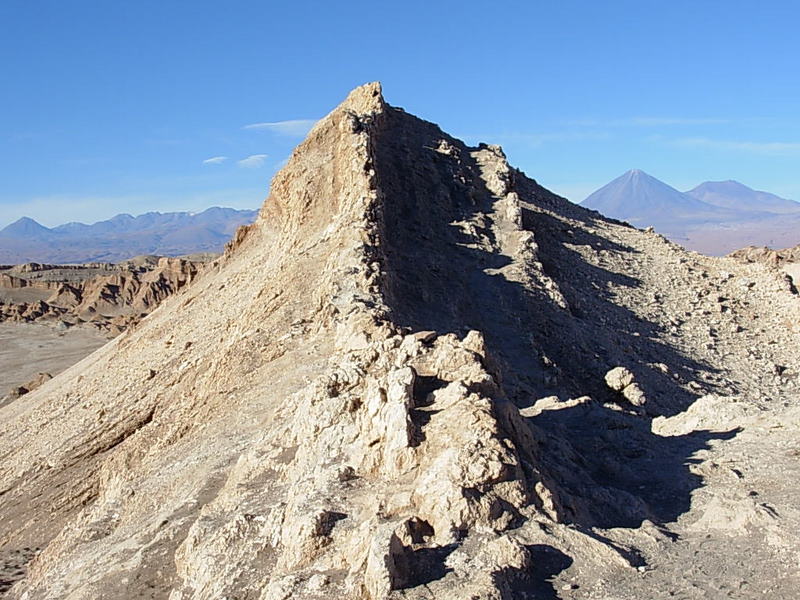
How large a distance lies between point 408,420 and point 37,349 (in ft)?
141

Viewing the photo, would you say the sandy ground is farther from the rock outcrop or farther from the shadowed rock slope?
the shadowed rock slope

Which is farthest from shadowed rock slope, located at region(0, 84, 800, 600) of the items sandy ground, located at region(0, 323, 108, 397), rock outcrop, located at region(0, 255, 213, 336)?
rock outcrop, located at region(0, 255, 213, 336)

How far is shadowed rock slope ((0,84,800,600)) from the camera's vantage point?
6.17m

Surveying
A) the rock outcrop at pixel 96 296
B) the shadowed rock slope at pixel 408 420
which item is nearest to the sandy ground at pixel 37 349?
the rock outcrop at pixel 96 296

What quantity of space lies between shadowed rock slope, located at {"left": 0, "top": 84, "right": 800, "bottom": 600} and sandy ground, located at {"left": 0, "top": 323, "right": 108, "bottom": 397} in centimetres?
1982

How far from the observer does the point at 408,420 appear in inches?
280

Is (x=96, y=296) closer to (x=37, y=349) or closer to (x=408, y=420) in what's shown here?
(x=37, y=349)

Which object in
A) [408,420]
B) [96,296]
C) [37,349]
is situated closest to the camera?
[408,420]

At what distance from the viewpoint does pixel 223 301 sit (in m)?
16.8

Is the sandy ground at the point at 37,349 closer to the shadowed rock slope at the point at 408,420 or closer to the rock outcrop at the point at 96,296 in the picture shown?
the rock outcrop at the point at 96,296

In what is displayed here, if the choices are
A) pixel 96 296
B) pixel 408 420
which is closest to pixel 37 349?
pixel 96 296

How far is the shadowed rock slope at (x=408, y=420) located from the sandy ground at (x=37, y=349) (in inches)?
780

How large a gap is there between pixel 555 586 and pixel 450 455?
4.38 ft

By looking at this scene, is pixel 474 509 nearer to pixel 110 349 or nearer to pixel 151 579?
pixel 151 579
